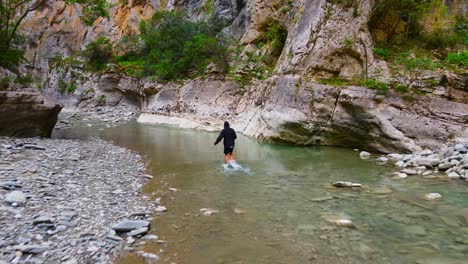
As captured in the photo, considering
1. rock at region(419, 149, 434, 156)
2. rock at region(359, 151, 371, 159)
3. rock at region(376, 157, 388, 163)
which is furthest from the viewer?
rock at region(359, 151, 371, 159)

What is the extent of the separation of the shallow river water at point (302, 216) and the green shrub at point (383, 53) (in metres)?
7.85

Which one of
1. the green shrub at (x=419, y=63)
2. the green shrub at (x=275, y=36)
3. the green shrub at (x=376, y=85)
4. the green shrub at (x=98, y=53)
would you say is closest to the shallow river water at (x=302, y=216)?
the green shrub at (x=376, y=85)

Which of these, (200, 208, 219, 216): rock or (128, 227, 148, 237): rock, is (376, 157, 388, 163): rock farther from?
(128, 227, 148, 237): rock

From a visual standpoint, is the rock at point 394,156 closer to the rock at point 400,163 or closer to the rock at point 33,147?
the rock at point 400,163

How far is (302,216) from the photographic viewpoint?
6.63m

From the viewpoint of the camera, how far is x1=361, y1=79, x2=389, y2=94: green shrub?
14997mm

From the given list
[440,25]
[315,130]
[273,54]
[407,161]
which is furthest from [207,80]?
[407,161]

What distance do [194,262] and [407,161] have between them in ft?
31.7

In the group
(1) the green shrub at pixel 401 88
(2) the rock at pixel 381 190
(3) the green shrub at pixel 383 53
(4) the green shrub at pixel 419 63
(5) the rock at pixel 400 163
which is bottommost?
(2) the rock at pixel 381 190

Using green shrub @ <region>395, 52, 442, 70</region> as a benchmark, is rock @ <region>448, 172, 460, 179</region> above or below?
below

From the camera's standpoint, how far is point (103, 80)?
39.2 m

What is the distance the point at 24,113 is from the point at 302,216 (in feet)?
44.2

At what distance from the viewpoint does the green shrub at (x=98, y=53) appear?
137 feet

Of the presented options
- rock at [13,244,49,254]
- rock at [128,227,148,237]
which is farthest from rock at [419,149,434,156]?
rock at [13,244,49,254]
